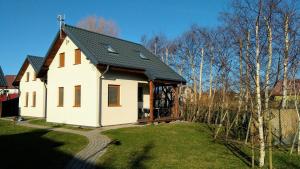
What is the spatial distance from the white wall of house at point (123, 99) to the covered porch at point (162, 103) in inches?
33.0

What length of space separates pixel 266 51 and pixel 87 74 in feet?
34.6

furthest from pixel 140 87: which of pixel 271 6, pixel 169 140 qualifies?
pixel 271 6

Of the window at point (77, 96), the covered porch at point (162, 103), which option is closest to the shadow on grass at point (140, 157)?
the covered porch at point (162, 103)

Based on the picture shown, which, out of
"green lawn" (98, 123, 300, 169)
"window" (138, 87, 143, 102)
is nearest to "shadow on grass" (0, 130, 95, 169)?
"green lawn" (98, 123, 300, 169)

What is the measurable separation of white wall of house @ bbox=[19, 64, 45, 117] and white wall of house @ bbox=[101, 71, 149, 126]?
35.1ft

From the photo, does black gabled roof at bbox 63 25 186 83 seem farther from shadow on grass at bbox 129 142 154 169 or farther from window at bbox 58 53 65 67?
shadow on grass at bbox 129 142 154 169

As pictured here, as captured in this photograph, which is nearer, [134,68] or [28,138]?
[28,138]

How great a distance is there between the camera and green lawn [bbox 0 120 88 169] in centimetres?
841

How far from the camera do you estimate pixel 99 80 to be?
54.3 ft

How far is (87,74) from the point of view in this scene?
17219 mm

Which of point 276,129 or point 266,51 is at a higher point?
point 266,51

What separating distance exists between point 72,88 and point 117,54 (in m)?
3.59

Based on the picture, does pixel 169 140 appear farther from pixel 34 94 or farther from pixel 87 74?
pixel 34 94

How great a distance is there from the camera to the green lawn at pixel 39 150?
8.41 meters
